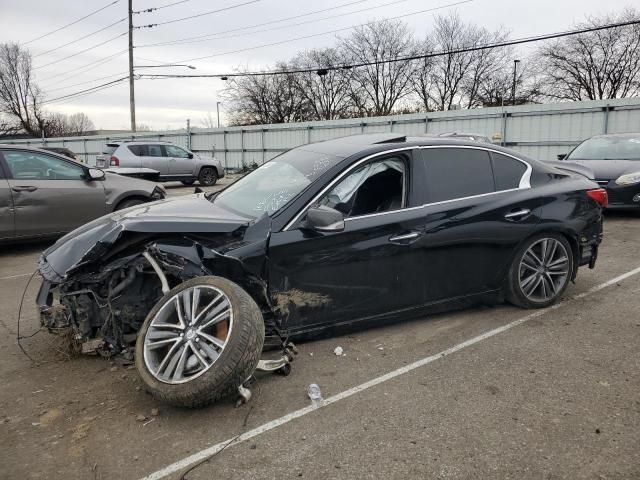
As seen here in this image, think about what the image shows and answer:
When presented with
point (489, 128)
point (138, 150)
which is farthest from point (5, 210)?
point (489, 128)

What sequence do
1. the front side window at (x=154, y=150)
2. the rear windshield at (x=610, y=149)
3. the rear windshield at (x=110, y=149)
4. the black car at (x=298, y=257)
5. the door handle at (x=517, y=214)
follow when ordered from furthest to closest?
the front side window at (x=154, y=150) < the rear windshield at (x=110, y=149) < the rear windshield at (x=610, y=149) < the door handle at (x=517, y=214) < the black car at (x=298, y=257)

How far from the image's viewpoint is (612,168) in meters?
9.40

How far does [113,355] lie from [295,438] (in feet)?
5.49

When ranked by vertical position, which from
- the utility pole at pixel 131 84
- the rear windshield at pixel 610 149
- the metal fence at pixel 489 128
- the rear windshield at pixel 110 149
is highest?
the utility pole at pixel 131 84

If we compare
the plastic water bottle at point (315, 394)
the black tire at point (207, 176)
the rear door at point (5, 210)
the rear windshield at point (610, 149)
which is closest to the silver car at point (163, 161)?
the black tire at point (207, 176)

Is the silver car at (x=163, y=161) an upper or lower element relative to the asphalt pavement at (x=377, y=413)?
upper

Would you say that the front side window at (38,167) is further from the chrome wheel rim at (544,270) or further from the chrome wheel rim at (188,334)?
the chrome wheel rim at (544,270)

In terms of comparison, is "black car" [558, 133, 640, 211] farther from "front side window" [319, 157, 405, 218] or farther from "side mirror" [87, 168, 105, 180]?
"side mirror" [87, 168, 105, 180]

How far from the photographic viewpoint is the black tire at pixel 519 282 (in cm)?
444

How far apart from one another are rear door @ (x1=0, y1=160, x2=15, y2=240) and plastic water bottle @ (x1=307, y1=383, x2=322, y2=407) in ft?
18.7

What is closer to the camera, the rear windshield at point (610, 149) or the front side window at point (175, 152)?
the rear windshield at point (610, 149)

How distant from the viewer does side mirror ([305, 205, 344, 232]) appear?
3469mm

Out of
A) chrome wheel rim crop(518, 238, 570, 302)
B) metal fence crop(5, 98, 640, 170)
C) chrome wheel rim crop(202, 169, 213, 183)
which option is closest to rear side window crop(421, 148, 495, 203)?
chrome wheel rim crop(518, 238, 570, 302)

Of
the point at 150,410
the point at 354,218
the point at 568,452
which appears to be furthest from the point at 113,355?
the point at 568,452
